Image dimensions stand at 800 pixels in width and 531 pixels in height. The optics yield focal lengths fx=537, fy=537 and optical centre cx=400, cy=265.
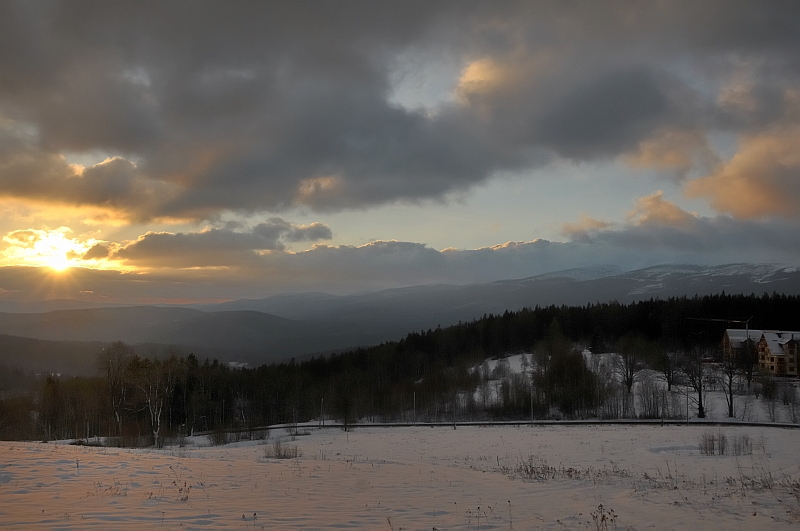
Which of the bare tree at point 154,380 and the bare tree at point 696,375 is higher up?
the bare tree at point 154,380

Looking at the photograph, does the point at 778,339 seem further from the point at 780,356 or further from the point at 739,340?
the point at 739,340

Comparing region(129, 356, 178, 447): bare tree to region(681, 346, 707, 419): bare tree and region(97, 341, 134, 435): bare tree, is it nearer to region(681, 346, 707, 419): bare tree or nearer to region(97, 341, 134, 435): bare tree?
region(97, 341, 134, 435): bare tree

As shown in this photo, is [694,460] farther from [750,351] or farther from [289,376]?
[289,376]

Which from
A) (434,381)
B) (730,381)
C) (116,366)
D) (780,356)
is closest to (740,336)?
(780,356)

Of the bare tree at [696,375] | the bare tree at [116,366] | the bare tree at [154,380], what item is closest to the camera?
the bare tree at [154,380]

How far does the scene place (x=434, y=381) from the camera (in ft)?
339

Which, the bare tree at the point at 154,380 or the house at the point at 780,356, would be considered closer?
the bare tree at the point at 154,380

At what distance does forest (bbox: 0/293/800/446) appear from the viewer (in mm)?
74312

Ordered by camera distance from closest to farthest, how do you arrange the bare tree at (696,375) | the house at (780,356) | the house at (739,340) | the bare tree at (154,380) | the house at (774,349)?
the bare tree at (154,380)
the bare tree at (696,375)
the house at (739,340)
the house at (774,349)
the house at (780,356)

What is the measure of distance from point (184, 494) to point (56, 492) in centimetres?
354

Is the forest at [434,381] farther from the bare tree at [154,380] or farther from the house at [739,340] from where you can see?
the house at [739,340]

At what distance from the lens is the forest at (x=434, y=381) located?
74312 millimetres

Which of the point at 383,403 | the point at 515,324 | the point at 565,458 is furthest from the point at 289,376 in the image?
the point at 565,458

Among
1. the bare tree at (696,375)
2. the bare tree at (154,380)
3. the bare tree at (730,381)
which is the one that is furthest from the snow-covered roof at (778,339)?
the bare tree at (154,380)
